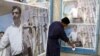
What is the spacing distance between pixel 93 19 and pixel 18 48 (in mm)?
1459

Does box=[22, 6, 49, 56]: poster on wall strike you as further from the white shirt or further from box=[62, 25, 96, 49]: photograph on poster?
box=[62, 25, 96, 49]: photograph on poster

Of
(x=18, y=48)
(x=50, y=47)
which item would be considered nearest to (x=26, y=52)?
(x=18, y=48)

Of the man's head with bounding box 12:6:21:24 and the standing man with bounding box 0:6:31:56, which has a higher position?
the man's head with bounding box 12:6:21:24

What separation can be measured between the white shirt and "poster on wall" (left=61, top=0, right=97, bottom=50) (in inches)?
47.8

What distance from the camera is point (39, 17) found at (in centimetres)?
313

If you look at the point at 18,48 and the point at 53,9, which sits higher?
the point at 53,9

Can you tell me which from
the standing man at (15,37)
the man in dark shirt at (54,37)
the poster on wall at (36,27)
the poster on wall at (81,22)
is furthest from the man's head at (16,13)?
the poster on wall at (81,22)

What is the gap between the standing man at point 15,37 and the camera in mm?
2373

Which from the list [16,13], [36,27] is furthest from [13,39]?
[36,27]

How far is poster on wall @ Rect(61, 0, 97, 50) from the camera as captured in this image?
3.45m

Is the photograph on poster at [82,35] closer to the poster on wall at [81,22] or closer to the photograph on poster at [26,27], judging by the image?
the poster on wall at [81,22]

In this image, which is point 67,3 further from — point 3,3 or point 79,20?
point 3,3

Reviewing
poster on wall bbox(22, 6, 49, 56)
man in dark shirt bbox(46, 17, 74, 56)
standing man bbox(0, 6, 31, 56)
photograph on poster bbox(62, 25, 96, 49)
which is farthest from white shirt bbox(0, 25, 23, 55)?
photograph on poster bbox(62, 25, 96, 49)

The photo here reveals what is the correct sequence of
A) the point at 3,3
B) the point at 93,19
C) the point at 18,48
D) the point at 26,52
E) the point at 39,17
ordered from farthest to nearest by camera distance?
1. the point at 93,19
2. the point at 39,17
3. the point at 26,52
4. the point at 18,48
5. the point at 3,3
